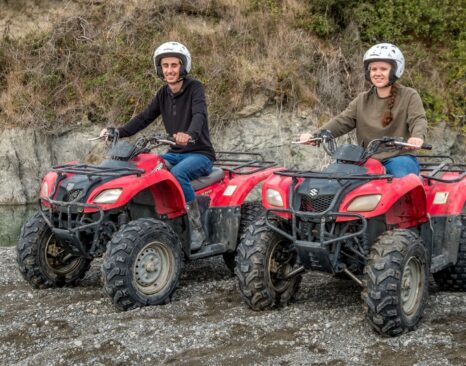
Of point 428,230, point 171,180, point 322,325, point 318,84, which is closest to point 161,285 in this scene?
point 171,180

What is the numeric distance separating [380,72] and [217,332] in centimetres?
259

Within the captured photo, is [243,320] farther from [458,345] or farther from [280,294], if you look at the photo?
[458,345]

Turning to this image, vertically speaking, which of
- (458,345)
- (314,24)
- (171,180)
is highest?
(314,24)

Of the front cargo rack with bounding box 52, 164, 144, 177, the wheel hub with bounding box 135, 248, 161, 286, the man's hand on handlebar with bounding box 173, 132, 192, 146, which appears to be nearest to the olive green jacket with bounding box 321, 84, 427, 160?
the man's hand on handlebar with bounding box 173, 132, 192, 146

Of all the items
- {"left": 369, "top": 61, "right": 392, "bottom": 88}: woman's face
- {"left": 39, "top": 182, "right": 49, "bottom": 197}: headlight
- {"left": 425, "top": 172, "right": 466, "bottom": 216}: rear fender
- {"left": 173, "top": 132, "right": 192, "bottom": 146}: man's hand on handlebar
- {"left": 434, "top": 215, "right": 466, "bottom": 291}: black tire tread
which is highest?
{"left": 369, "top": 61, "right": 392, "bottom": 88}: woman's face

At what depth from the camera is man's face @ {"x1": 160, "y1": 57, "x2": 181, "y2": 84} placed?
309 inches

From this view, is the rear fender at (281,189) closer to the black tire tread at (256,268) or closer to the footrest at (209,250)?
the black tire tread at (256,268)

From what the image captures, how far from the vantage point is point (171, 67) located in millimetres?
7879

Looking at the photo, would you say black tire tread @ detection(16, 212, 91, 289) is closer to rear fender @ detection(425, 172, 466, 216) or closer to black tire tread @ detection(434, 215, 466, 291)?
rear fender @ detection(425, 172, 466, 216)

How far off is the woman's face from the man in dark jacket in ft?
5.71

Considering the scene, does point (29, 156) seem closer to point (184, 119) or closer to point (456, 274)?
point (184, 119)

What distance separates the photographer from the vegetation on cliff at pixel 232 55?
657 inches

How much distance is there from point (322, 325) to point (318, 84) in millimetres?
11142

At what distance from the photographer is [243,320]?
20.6ft
